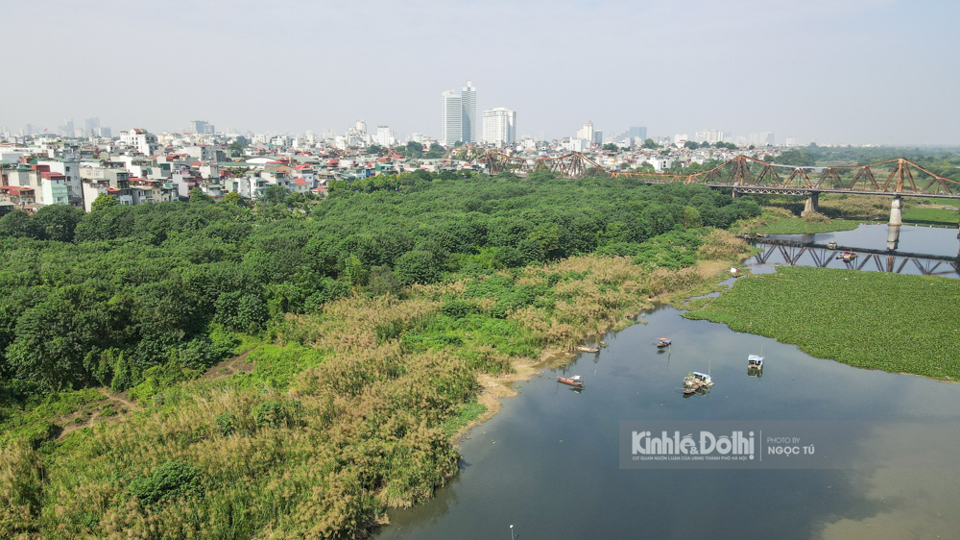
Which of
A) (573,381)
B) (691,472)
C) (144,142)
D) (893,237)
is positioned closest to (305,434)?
(573,381)

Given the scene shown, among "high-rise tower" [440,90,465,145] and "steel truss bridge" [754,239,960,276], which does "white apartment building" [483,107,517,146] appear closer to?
"high-rise tower" [440,90,465,145]

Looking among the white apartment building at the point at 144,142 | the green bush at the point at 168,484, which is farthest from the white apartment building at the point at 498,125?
the green bush at the point at 168,484

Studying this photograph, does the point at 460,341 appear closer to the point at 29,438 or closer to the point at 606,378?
the point at 606,378

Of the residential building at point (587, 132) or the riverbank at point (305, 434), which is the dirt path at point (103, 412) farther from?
the residential building at point (587, 132)

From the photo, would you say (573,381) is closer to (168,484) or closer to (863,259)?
(168,484)

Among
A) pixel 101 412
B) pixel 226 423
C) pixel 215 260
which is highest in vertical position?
pixel 215 260

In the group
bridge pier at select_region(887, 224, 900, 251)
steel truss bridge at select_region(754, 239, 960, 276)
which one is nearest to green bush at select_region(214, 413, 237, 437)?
steel truss bridge at select_region(754, 239, 960, 276)

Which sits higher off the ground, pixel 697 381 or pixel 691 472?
pixel 697 381

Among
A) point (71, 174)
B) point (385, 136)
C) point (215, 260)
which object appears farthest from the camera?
point (385, 136)
